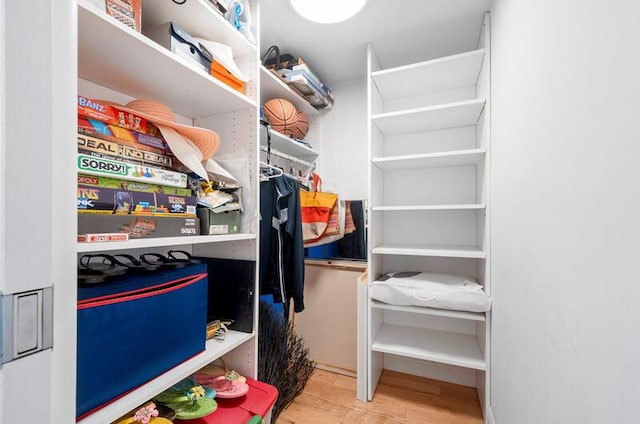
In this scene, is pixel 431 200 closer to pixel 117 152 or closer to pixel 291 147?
pixel 291 147

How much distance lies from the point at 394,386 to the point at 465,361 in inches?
22.8

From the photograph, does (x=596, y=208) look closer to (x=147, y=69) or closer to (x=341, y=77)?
(x=147, y=69)

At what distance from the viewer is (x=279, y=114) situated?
195cm

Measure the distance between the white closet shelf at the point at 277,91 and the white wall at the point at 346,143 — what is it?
231mm

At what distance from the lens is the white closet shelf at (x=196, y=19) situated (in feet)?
3.27

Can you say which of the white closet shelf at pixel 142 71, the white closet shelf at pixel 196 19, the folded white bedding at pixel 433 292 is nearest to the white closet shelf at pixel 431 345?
the folded white bedding at pixel 433 292

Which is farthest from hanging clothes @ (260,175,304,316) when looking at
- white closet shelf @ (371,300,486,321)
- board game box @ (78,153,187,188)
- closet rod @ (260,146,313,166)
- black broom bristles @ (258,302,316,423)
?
board game box @ (78,153,187,188)

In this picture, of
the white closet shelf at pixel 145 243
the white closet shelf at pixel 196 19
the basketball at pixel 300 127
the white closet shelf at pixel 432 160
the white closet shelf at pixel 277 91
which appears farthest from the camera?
the basketball at pixel 300 127

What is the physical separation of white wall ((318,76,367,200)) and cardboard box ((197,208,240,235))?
135 centimetres

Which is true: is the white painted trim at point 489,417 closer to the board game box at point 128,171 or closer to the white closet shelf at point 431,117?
the white closet shelf at point 431,117

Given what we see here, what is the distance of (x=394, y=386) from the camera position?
1941 mm

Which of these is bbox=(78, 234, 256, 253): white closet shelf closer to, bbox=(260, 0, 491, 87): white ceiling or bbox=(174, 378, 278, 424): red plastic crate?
bbox=(174, 378, 278, 424): red plastic crate

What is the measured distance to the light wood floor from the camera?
1.61 m

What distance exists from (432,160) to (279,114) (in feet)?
3.56
